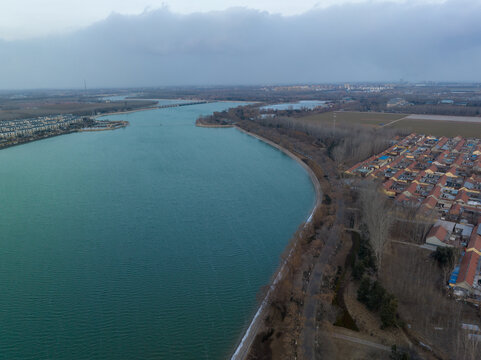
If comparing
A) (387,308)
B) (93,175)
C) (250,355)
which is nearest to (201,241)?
(250,355)

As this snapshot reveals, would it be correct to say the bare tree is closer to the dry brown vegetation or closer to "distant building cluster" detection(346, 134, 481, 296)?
the dry brown vegetation

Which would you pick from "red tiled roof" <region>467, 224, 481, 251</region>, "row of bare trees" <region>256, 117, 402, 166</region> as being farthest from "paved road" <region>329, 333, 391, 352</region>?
"row of bare trees" <region>256, 117, 402, 166</region>

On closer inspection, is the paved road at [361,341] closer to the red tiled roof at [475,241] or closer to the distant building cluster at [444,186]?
the distant building cluster at [444,186]

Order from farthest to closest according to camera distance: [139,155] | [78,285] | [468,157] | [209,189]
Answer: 1. [139,155]
2. [468,157]
3. [209,189]
4. [78,285]

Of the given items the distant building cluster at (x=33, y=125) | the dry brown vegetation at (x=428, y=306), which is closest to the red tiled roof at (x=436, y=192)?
the dry brown vegetation at (x=428, y=306)

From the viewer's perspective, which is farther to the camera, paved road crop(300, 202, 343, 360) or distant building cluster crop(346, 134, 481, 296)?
distant building cluster crop(346, 134, 481, 296)

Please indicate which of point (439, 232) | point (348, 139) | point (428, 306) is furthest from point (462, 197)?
point (348, 139)

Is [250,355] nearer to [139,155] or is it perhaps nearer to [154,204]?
[154,204]
